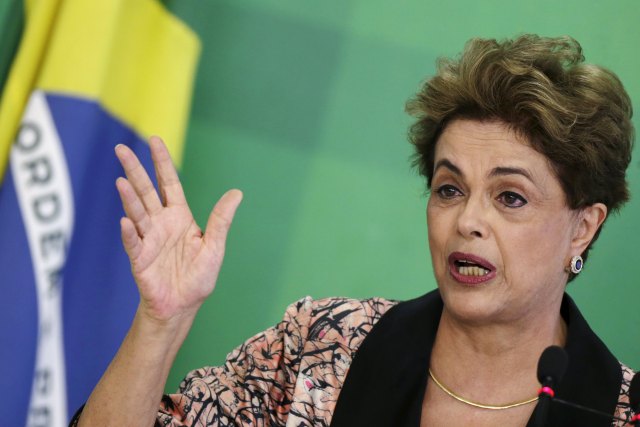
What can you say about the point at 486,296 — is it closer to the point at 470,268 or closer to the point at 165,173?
the point at 470,268

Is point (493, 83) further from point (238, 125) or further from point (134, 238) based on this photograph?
point (238, 125)

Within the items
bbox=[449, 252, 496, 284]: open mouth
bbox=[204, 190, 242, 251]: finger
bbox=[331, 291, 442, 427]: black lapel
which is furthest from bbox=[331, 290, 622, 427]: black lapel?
bbox=[204, 190, 242, 251]: finger

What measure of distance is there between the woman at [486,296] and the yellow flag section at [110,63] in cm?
71

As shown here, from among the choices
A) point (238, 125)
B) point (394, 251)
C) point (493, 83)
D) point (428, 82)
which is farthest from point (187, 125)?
point (493, 83)

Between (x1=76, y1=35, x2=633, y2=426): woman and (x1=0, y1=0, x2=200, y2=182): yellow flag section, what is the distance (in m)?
0.71

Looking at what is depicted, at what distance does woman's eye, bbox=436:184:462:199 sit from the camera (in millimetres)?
2064

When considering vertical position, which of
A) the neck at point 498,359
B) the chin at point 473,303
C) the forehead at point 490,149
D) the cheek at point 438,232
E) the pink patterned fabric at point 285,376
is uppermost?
the forehead at point 490,149

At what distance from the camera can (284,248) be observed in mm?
2936

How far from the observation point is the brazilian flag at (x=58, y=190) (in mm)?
2338

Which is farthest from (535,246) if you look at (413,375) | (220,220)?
(220,220)

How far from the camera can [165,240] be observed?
1.80 m

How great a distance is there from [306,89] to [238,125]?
0.23 m

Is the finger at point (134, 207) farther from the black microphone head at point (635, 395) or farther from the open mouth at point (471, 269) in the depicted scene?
the black microphone head at point (635, 395)

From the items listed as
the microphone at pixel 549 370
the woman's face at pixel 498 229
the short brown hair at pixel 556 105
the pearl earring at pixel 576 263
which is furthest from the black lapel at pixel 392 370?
the microphone at pixel 549 370
